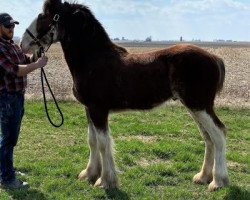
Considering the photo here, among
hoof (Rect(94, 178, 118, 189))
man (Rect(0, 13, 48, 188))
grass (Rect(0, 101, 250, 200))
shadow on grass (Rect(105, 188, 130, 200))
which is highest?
man (Rect(0, 13, 48, 188))

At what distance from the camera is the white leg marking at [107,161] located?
19.4 feet

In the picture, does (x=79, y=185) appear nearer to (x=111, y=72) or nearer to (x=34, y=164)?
(x=34, y=164)

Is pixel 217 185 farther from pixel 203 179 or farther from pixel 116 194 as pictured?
pixel 116 194

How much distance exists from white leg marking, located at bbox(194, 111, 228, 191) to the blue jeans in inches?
98.9

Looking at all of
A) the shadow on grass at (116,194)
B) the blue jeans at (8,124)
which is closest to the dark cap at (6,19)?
the blue jeans at (8,124)

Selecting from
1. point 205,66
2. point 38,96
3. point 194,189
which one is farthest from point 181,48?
point 38,96

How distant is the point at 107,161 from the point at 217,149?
1603 mm

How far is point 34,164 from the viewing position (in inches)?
276

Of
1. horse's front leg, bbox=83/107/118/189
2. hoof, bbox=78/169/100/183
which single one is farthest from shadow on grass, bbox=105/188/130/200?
hoof, bbox=78/169/100/183

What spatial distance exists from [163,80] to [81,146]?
9.70 feet

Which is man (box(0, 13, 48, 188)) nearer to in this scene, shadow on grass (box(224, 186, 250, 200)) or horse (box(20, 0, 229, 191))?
horse (box(20, 0, 229, 191))

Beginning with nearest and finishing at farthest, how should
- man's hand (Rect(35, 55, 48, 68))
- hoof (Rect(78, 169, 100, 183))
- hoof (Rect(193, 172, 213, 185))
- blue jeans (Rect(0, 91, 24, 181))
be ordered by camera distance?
man's hand (Rect(35, 55, 48, 68)) → blue jeans (Rect(0, 91, 24, 181)) → hoof (Rect(193, 172, 213, 185)) → hoof (Rect(78, 169, 100, 183))

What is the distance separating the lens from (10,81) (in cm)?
563

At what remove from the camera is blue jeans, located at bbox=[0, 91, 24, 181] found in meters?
5.66
